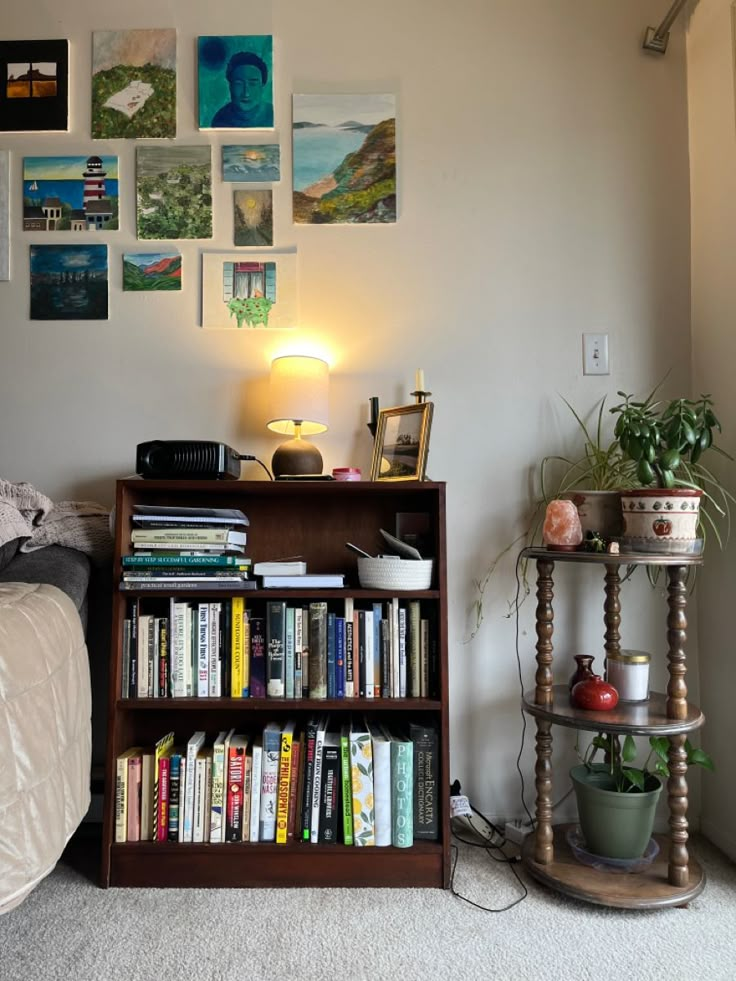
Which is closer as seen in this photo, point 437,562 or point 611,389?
point 437,562


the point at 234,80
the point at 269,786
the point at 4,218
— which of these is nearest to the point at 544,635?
the point at 269,786

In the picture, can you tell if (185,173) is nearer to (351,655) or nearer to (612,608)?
(351,655)

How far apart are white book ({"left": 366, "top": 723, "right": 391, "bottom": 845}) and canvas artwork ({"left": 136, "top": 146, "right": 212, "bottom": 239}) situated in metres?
1.54

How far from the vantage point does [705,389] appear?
1803 millimetres

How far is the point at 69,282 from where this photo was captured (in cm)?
186

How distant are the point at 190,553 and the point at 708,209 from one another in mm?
1761

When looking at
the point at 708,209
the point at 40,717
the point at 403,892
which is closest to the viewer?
the point at 40,717

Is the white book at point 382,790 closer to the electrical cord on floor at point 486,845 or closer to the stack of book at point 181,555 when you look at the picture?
the electrical cord on floor at point 486,845

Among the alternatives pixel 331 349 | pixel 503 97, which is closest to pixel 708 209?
pixel 503 97

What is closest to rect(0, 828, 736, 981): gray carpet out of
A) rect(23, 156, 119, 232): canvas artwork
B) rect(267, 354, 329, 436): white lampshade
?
rect(267, 354, 329, 436): white lampshade

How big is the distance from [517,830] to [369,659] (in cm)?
67

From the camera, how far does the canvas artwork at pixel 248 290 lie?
6.09 ft

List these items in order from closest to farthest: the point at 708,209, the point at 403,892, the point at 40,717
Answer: the point at 40,717 → the point at 403,892 → the point at 708,209

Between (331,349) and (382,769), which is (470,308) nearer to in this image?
(331,349)
